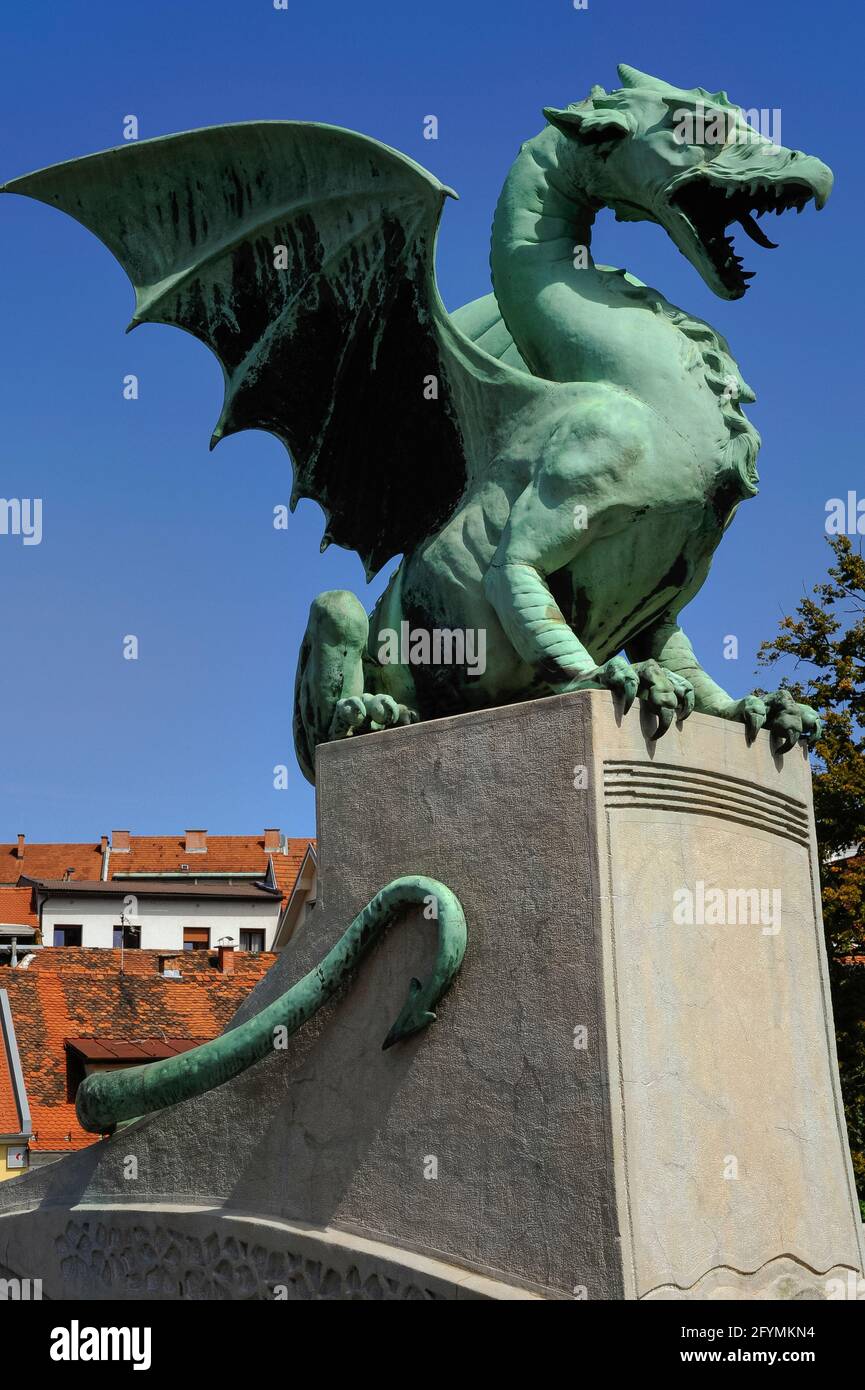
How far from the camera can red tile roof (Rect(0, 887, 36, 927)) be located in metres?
44.1

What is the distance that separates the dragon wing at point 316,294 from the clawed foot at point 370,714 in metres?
0.93

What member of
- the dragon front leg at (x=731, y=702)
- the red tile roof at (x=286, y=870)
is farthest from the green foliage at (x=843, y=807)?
the red tile roof at (x=286, y=870)

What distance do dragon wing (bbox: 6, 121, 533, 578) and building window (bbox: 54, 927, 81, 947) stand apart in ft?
124

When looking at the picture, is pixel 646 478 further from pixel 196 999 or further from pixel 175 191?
pixel 196 999

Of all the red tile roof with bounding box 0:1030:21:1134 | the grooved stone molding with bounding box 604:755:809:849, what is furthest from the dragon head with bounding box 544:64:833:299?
the red tile roof with bounding box 0:1030:21:1134

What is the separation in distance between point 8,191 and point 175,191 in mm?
728

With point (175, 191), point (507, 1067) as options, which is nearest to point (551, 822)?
point (507, 1067)

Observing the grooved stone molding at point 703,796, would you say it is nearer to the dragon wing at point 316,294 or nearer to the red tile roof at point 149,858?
the dragon wing at point 316,294

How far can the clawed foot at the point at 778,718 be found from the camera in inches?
254

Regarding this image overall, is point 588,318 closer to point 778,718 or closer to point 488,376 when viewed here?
point 488,376

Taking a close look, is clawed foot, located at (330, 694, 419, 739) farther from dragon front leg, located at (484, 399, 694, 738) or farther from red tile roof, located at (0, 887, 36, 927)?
red tile roof, located at (0, 887, 36, 927)

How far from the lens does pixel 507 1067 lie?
18.7 ft
